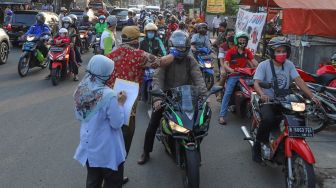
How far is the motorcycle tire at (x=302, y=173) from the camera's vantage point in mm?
4250

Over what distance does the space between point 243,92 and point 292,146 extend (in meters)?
3.24

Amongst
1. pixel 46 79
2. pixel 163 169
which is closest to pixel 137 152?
pixel 163 169

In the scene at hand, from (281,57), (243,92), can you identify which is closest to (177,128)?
(281,57)

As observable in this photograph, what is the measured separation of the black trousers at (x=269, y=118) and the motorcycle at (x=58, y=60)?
275 inches

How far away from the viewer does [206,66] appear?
34.3 feet

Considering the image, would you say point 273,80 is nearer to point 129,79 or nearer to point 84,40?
point 129,79

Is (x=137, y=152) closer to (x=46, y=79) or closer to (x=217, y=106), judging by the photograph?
(x=217, y=106)

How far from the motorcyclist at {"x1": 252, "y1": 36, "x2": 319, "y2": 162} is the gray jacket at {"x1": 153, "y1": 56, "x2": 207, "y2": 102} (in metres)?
0.77

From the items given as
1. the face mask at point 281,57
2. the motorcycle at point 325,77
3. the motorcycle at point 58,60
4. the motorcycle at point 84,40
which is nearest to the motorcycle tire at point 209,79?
the motorcycle at point 325,77

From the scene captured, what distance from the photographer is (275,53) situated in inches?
209

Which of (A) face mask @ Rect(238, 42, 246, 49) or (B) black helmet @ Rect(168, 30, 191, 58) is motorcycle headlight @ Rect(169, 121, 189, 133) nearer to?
(B) black helmet @ Rect(168, 30, 191, 58)

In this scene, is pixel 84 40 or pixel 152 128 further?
pixel 84 40

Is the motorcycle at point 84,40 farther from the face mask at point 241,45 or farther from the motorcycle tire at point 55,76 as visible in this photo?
the face mask at point 241,45

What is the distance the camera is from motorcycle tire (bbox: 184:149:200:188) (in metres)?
4.43
